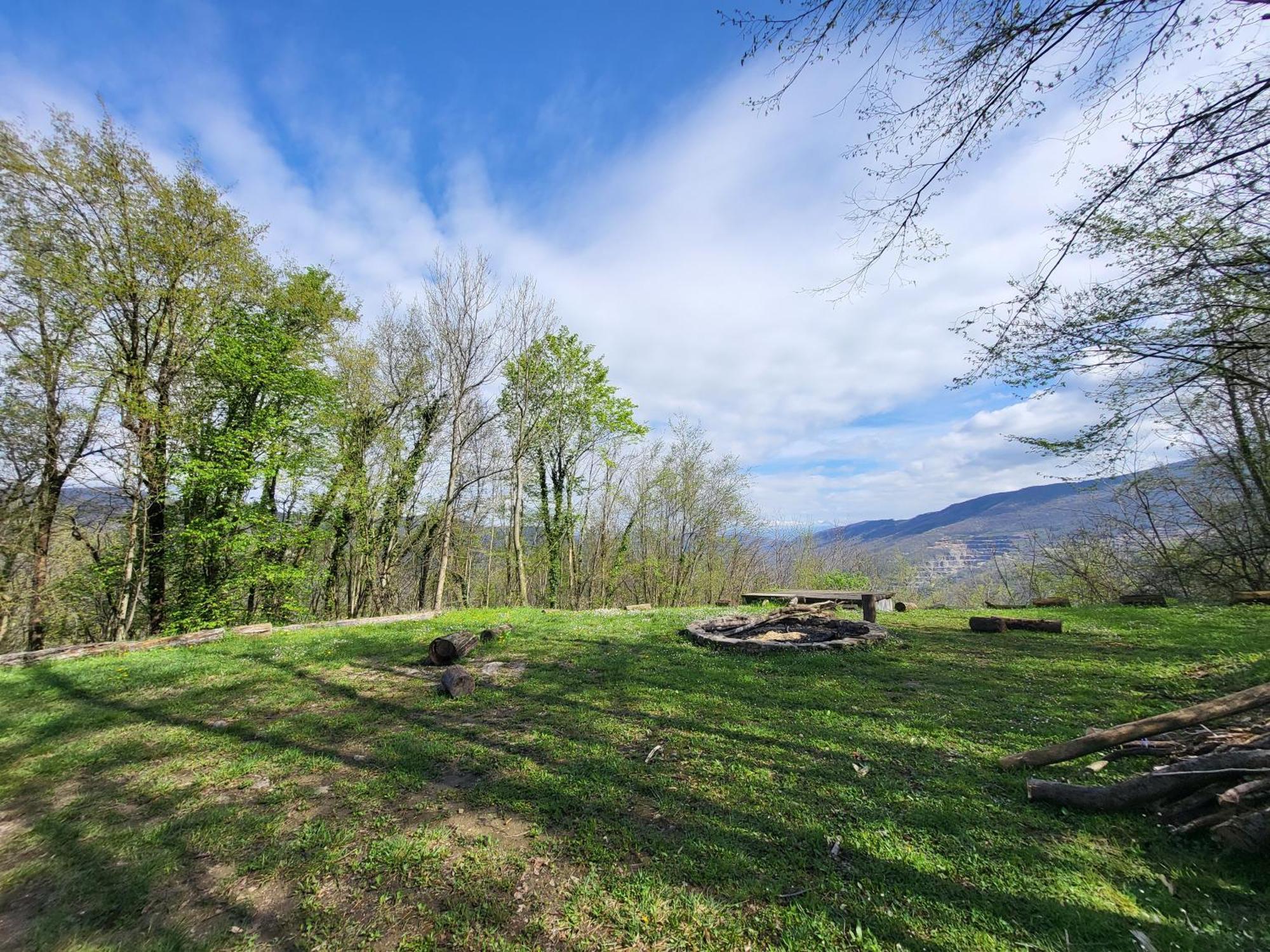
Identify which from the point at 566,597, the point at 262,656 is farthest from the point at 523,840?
the point at 566,597

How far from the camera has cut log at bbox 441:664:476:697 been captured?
5332 millimetres

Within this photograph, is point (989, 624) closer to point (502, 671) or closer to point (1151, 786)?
point (1151, 786)

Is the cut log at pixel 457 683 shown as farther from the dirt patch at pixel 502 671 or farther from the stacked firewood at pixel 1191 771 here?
the stacked firewood at pixel 1191 771

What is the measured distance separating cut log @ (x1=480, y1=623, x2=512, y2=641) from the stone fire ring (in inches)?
135

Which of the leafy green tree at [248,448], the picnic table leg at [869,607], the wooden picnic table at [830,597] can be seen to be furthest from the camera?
the leafy green tree at [248,448]

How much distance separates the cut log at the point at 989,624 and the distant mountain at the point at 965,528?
21.8 m

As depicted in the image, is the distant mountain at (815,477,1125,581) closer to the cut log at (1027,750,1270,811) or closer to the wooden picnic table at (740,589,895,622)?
the wooden picnic table at (740,589,895,622)

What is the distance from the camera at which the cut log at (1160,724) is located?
3139 millimetres

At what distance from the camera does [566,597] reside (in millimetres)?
19781

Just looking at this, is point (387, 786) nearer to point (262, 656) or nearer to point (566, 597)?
point (262, 656)

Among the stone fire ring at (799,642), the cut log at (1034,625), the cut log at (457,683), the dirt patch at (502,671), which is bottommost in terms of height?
the cut log at (1034,625)

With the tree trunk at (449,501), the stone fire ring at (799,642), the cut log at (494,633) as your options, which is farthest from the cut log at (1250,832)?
the tree trunk at (449,501)

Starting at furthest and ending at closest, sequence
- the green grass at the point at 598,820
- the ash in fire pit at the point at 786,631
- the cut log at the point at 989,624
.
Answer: the cut log at the point at 989,624, the ash in fire pit at the point at 786,631, the green grass at the point at 598,820

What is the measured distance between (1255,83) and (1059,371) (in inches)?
130
